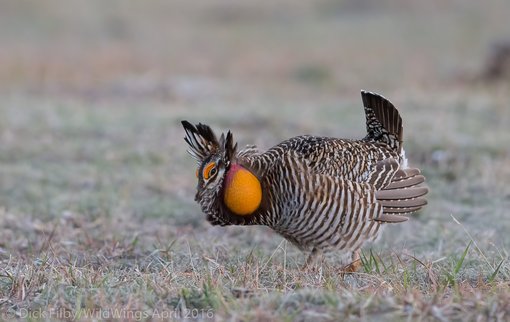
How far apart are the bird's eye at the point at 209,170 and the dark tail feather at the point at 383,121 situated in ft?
4.50

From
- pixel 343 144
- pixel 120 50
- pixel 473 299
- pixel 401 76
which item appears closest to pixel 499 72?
pixel 401 76

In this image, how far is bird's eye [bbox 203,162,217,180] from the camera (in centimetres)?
441

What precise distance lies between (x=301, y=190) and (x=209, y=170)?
53 centimetres

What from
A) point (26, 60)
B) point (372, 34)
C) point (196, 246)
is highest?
point (372, 34)

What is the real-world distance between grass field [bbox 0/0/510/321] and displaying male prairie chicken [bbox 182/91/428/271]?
24 centimetres

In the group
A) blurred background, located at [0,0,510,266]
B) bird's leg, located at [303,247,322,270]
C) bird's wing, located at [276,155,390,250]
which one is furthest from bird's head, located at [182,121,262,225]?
blurred background, located at [0,0,510,266]

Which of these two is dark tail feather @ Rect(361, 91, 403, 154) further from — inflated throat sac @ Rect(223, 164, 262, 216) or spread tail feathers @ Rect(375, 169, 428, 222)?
inflated throat sac @ Rect(223, 164, 262, 216)

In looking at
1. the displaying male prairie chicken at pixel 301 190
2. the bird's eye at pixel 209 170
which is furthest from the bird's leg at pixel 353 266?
the bird's eye at pixel 209 170

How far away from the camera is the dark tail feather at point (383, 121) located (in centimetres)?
527

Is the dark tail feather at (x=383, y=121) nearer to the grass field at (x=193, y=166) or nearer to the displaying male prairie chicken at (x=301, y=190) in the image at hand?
the displaying male prairie chicken at (x=301, y=190)

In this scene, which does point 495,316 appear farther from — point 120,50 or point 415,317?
point 120,50

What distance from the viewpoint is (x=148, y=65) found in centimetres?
1964

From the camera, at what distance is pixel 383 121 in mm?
5324

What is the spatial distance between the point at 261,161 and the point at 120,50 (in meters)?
17.5
